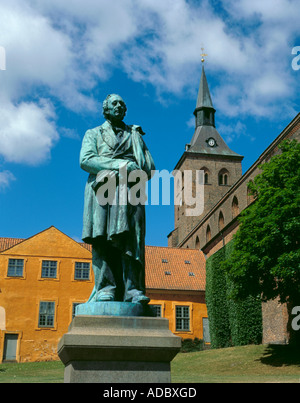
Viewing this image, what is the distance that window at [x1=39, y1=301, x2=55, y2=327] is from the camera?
105 feet

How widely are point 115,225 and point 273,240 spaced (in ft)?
54.3

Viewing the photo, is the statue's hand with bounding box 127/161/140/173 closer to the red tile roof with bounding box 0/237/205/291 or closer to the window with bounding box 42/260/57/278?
the window with bounding box 42/260/57/278

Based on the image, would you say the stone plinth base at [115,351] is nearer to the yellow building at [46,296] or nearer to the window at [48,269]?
the yellow building at [46,296]

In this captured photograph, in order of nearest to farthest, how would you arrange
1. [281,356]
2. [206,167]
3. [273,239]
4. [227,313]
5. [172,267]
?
[273,239]
[281,356]
[227,313]
[172,267]
[206,167]

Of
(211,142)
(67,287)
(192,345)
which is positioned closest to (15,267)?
(67,287)

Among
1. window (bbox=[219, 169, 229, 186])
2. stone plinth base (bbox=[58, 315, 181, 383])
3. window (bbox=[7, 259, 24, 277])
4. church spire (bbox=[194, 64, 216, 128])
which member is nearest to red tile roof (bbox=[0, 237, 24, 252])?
window (bbox=[7, 259, 24, 277])

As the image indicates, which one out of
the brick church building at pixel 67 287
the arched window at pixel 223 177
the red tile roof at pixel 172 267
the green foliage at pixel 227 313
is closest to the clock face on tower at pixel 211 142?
the arched window at pixel 223 177

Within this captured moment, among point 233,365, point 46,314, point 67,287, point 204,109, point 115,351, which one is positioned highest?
point 204,109

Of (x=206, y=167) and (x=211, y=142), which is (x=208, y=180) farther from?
(x=211, y=142)

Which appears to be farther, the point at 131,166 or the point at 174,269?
the point at 174,269

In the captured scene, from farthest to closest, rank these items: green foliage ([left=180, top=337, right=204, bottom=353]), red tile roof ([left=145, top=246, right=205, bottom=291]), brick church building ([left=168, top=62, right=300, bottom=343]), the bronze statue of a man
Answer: brick church building ([left=168, top=62, right=300, bottom=343]) → red tile roof ([left=145, top=246, right=205, bottom=291]) → green foliage ([left=180, top=337, right=204, bottom=353]) → the bronze statue of a man

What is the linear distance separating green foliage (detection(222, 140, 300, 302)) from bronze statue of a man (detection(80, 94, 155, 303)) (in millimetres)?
15247

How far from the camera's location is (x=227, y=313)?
3316cm
